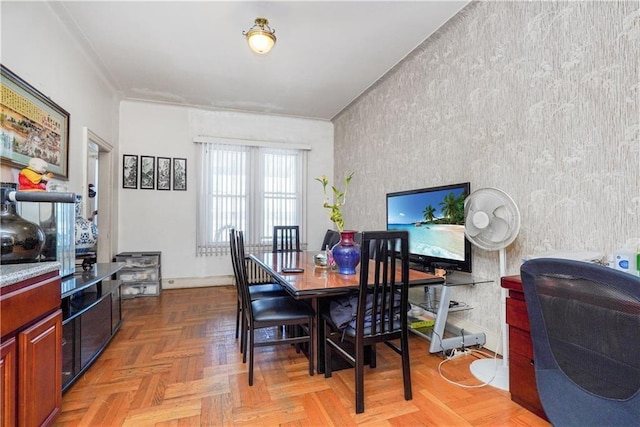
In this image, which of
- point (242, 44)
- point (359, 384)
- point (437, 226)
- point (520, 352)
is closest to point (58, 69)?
point (242, 44)

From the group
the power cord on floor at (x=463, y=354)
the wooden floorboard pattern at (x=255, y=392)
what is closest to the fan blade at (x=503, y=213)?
the power cord on floor at (x=463, y=354)

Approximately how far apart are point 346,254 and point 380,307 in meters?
0.45

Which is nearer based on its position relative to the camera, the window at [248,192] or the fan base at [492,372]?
the fan base at [492,372]

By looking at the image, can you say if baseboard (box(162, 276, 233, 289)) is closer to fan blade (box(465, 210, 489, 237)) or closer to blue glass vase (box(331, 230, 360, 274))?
blue glass vase (box(331, 230, 360, 274))

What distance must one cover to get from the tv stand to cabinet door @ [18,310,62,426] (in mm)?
2158

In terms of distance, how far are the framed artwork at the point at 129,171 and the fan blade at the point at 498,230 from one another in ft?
14.9

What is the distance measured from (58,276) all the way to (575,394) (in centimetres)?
225

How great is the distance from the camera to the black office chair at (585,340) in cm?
79

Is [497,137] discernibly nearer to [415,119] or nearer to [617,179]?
[617,179]

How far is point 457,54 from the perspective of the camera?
2.63 m

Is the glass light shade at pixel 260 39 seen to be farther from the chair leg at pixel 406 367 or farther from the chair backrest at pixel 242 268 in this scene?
the chair leg at pixel 406 367

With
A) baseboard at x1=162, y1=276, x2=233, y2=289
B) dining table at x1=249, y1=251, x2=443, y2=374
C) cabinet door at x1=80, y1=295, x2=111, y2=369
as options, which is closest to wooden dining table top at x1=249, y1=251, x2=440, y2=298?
dining table at x1=249, y1=251, x2=443, y2=374

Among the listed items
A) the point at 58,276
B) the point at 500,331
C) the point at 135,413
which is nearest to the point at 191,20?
the point at 58,276

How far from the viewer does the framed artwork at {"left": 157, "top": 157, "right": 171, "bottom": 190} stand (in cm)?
446
